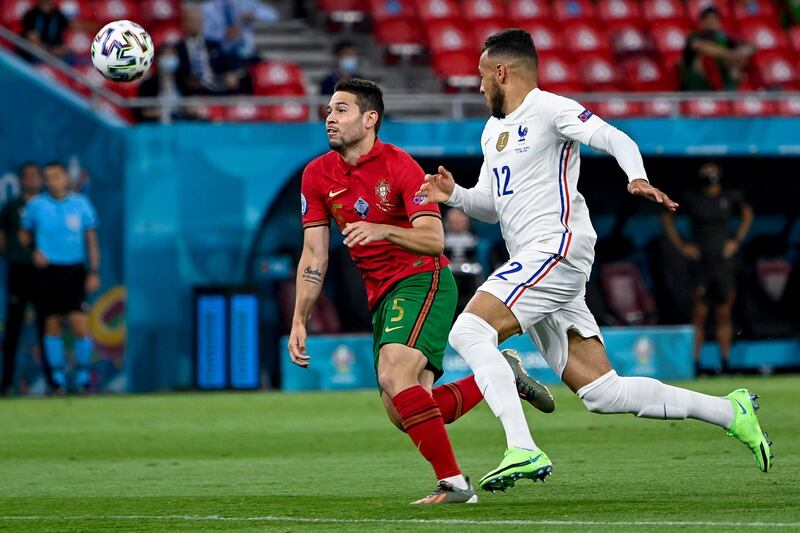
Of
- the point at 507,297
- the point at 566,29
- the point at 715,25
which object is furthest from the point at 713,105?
the point at 507,297

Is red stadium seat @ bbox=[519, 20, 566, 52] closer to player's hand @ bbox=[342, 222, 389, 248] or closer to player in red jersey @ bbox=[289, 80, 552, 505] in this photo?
player in red jersey @ bbox=[289, 80, 552, 505]

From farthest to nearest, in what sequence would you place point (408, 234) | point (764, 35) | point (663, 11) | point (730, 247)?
point (663, 11) → point (764, 35) → point (730, 247) → point (408, 234)

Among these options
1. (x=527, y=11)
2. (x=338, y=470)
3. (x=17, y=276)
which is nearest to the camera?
(x=338, y=470)

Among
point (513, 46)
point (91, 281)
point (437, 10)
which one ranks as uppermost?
point (437, 10)

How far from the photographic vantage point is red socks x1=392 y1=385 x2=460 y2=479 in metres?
6.73

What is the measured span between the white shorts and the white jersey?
2.5 inches

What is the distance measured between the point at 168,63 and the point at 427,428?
10.3 meters

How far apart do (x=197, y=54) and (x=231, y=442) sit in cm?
685

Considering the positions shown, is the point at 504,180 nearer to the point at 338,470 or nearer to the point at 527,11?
the point at 338,470

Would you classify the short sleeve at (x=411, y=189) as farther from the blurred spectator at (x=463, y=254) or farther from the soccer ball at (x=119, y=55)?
the blurred spectator at (x=463, y=254)

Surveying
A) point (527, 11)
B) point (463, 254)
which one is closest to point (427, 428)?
point (463, 254)

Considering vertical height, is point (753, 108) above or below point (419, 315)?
above

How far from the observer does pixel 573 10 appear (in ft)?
66.2

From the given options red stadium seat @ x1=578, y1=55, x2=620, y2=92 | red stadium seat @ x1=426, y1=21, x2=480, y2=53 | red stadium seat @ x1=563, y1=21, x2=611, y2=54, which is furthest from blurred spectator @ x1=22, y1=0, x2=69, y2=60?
red stadium seat @ x1=563, y1=21, x2=611, y2=54
